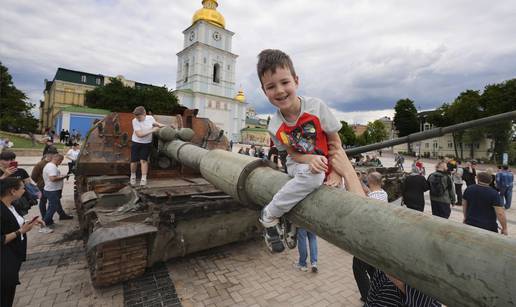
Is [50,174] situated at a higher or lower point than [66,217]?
higher

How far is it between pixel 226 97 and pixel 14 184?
51.2 meters

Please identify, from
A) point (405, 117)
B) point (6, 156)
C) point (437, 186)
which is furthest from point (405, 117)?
point (6, 156)

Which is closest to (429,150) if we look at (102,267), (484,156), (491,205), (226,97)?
(484,156)

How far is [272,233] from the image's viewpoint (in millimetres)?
1741

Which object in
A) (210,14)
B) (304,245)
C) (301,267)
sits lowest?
(301,267)

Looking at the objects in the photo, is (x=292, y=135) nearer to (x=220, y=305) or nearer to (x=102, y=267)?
(x=220, y=305)

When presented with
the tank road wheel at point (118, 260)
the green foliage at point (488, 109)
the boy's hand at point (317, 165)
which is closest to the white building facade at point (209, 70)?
the green foliage at point (488, 109)

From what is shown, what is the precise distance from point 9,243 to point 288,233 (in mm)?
2974

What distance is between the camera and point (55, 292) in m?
3.82

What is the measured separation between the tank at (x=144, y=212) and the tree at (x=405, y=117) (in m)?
53.7

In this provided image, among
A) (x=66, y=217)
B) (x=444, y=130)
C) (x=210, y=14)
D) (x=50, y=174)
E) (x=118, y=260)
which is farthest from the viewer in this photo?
(x=210, y=14)

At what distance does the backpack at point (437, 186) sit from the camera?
614cm

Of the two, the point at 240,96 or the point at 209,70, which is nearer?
the point at 209,70

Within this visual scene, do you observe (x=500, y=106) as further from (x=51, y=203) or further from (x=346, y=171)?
(x=51, y=203)
